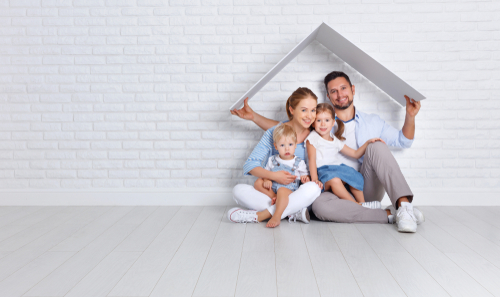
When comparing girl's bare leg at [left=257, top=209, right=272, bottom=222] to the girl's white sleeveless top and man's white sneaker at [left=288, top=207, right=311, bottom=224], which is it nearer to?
man's white sneaker at [left=288, top=207, right=311, bottom=224]

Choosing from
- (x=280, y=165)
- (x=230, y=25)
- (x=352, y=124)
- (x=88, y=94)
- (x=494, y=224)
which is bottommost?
(x=494, y=224)

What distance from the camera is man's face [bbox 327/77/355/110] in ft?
8.71

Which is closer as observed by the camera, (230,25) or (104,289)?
(104,289)

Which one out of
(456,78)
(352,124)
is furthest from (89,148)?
(456,78)

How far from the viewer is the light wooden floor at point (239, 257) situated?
1.43m

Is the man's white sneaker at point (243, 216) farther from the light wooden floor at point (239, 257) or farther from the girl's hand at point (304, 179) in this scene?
the girl's hand at point (304, 179)

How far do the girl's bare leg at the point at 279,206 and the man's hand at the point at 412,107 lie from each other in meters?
0.98

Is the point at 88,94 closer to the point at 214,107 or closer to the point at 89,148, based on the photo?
the point at 89,148

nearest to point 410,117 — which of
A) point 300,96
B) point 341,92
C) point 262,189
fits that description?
point 341,92

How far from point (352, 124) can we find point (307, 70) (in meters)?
0.51

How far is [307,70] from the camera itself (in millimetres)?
2838

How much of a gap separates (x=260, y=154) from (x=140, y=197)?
982 mm

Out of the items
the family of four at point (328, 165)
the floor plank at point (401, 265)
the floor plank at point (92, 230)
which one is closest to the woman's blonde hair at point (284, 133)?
the family of four at point (328, 165)

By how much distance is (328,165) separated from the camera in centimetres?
252
